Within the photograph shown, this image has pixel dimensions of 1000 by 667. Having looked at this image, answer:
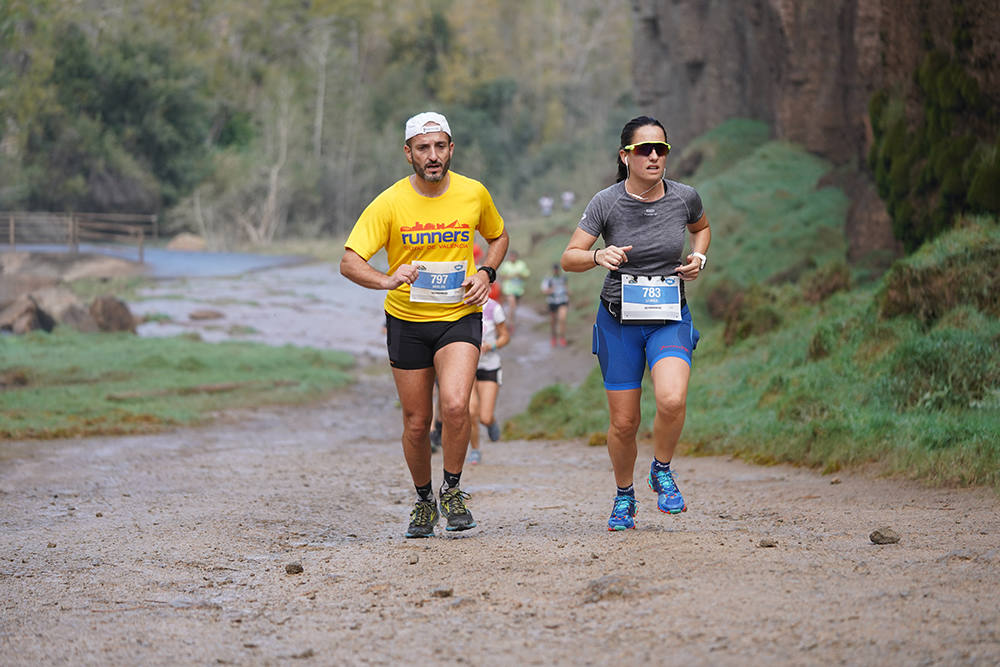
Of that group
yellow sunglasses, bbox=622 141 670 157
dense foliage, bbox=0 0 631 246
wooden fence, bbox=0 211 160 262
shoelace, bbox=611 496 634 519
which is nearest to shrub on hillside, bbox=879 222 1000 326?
shoelace, bbox=611 496 634 519

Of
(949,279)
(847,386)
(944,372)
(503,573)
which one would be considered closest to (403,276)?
(503,573)

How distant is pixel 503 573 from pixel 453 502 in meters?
1.26

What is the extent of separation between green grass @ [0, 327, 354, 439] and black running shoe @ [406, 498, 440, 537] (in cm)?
924

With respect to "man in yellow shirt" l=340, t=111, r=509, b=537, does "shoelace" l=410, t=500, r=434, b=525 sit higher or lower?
lower

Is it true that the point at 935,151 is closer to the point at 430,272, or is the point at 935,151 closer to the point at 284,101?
the point at 430,272

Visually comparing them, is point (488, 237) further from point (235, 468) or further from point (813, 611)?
point (235, 468)

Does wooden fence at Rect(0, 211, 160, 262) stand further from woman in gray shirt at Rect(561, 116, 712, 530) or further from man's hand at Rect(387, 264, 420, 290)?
woman in gray shirt at Rect(561, 116, 712, 530)

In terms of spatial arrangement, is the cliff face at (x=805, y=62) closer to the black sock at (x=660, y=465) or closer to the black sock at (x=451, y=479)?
the black sock at (x=660, y=465)

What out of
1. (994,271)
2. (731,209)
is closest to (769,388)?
(994,271)

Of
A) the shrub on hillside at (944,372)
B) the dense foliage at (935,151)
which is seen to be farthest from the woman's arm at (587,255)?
the dense foliage at (935,151)

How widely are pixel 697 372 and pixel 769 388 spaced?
→ 3.11m

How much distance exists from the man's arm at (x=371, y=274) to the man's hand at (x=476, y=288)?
0.30m

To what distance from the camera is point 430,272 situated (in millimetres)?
6477

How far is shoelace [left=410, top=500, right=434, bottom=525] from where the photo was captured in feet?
22.5
